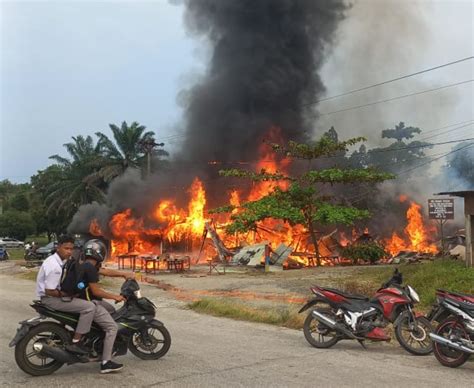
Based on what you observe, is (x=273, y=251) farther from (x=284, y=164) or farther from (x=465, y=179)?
(x=465, y=179)

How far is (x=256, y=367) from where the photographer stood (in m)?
6.09

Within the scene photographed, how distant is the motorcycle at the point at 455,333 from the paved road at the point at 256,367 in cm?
15

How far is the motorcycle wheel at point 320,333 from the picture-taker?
290 inches

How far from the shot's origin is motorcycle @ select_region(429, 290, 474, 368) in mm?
6202

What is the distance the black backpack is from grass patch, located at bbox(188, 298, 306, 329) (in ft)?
14.6

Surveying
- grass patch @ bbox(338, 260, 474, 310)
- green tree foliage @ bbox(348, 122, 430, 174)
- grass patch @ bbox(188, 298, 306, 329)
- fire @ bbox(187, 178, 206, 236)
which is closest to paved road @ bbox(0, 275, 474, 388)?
grass patch @ bbox(188, 298, 306, 329)

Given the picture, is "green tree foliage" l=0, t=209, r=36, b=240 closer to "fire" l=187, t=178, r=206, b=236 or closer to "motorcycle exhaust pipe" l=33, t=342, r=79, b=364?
"fire" l=187, t=178, r=206, b=236

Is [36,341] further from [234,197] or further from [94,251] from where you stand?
[234,197]

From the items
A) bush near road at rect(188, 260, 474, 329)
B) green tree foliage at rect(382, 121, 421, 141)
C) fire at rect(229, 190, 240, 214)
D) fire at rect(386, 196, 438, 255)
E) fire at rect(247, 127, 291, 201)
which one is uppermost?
green tree foliage at rect(382, 121, 421, 141)

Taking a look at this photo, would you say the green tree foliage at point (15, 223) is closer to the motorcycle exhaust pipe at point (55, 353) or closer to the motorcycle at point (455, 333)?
the motorcycle exhaust pipe at point (55, 353)

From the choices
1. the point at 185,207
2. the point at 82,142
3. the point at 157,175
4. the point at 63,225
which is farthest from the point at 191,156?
the point at 63,225

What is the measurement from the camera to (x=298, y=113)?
40.0 meters

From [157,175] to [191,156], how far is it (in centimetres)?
413

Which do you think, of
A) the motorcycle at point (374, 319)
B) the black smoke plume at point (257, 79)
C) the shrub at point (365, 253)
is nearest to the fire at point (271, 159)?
the black smoke plume at point (257, 79)
